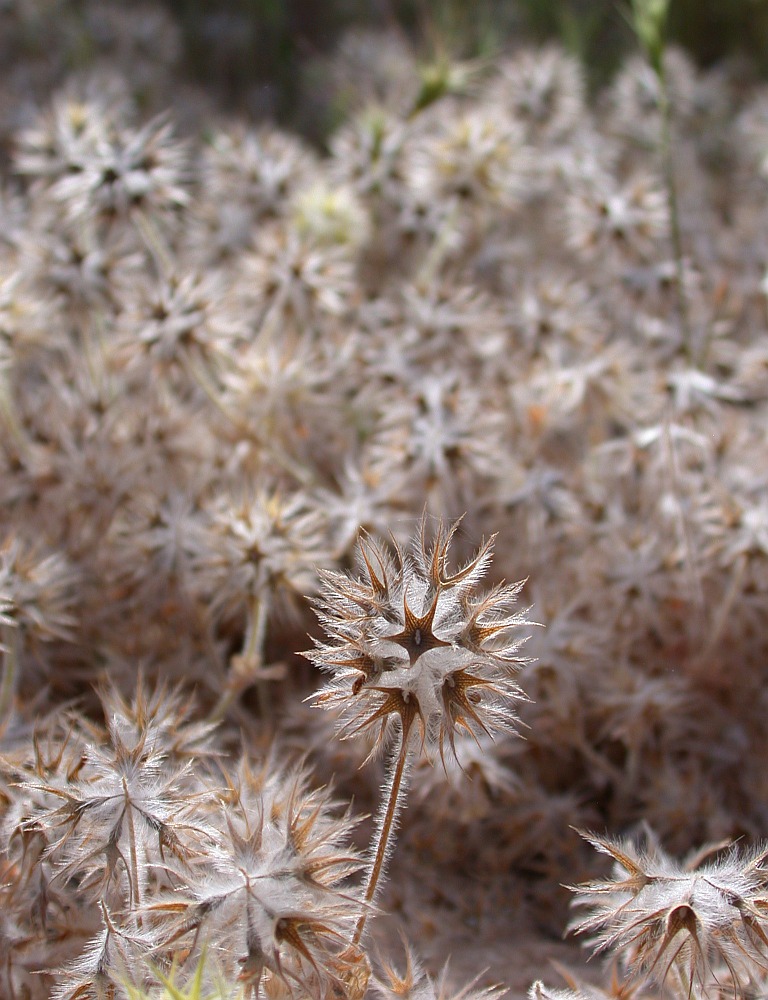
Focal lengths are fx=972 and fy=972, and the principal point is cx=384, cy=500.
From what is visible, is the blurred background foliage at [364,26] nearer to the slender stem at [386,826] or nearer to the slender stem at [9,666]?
the slender stem at [9,666]

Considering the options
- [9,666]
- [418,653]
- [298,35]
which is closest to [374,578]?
[418,653]

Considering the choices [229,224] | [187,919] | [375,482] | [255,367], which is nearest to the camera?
[187,919]

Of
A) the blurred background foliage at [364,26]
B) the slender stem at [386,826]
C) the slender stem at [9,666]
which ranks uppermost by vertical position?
the blurred background foliage at [364,26]

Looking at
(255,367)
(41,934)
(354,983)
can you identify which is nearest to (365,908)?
(354,983)

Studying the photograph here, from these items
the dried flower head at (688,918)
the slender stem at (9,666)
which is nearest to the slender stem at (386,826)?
the dried flower head at (688,918)

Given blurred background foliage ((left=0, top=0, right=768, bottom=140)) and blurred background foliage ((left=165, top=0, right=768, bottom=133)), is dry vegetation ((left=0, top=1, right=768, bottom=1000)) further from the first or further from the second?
blurred background foliage ((left=165, top=0, right=768, bottom=133))

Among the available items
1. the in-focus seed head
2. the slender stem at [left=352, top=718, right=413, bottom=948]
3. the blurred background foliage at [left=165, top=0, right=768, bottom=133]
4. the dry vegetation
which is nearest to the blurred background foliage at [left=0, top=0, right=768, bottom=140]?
the blurred background foliage at [left=165, top=0, right=768, bottom=133]

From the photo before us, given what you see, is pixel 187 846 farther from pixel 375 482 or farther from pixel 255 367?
pixel 255 367

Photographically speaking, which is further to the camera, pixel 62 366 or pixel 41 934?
pixel 62 366
